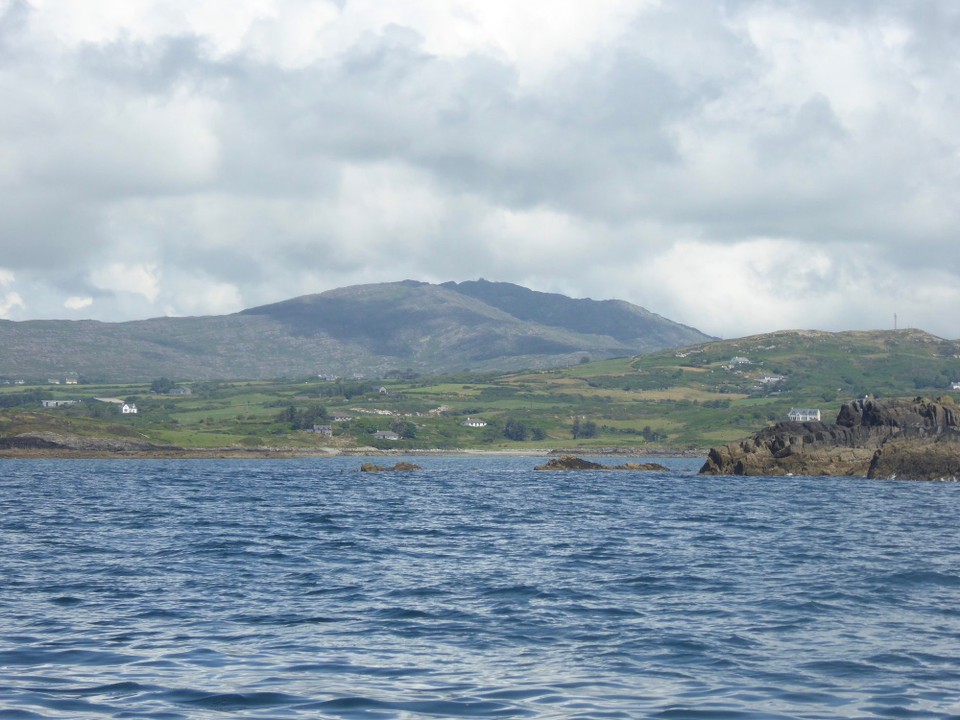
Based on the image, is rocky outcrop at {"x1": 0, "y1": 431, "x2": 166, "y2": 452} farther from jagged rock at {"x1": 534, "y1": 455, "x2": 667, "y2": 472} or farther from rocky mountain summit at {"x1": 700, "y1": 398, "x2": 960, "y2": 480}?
rocky mountain summit at {"x1": 700, "y1": 398, "x2": 960, "y2": 480}

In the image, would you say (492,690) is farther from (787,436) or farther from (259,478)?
(787,436)

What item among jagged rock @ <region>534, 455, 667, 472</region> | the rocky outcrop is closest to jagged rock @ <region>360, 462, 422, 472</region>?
jagged rock @ <region>534, 455, 667, 472</region>

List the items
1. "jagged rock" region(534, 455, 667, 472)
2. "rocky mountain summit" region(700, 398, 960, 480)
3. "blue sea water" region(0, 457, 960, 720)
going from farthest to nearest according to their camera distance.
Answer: "jagged rock" region(534, 455, 667, 472)
"rocky mountain summit" region(700, 398, 960, 480)
"blue sea water" region(0, 457, 960, 720)

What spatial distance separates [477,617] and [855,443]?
106 m

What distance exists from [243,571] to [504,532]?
16439 mm

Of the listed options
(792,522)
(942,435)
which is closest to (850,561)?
(792,522)

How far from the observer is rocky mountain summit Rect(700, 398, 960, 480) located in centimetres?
11162

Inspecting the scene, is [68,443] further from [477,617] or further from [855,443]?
[477,617]

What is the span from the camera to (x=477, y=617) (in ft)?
91.2

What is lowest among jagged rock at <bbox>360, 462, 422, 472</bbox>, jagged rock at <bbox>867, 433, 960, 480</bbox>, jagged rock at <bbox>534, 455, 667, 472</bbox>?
jagged rock at <bbox>534, 455, 667, 472</bbox>

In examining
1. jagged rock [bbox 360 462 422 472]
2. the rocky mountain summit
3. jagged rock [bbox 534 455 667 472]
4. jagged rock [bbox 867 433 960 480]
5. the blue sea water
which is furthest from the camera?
jagged rock [bbox 534 455 667 472]

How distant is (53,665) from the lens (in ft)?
72.7

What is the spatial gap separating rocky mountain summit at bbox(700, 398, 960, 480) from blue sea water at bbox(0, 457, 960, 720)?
187ft

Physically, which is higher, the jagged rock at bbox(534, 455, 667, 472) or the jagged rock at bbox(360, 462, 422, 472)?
the jagged rock at bbox(360, 462, 422, 472)
